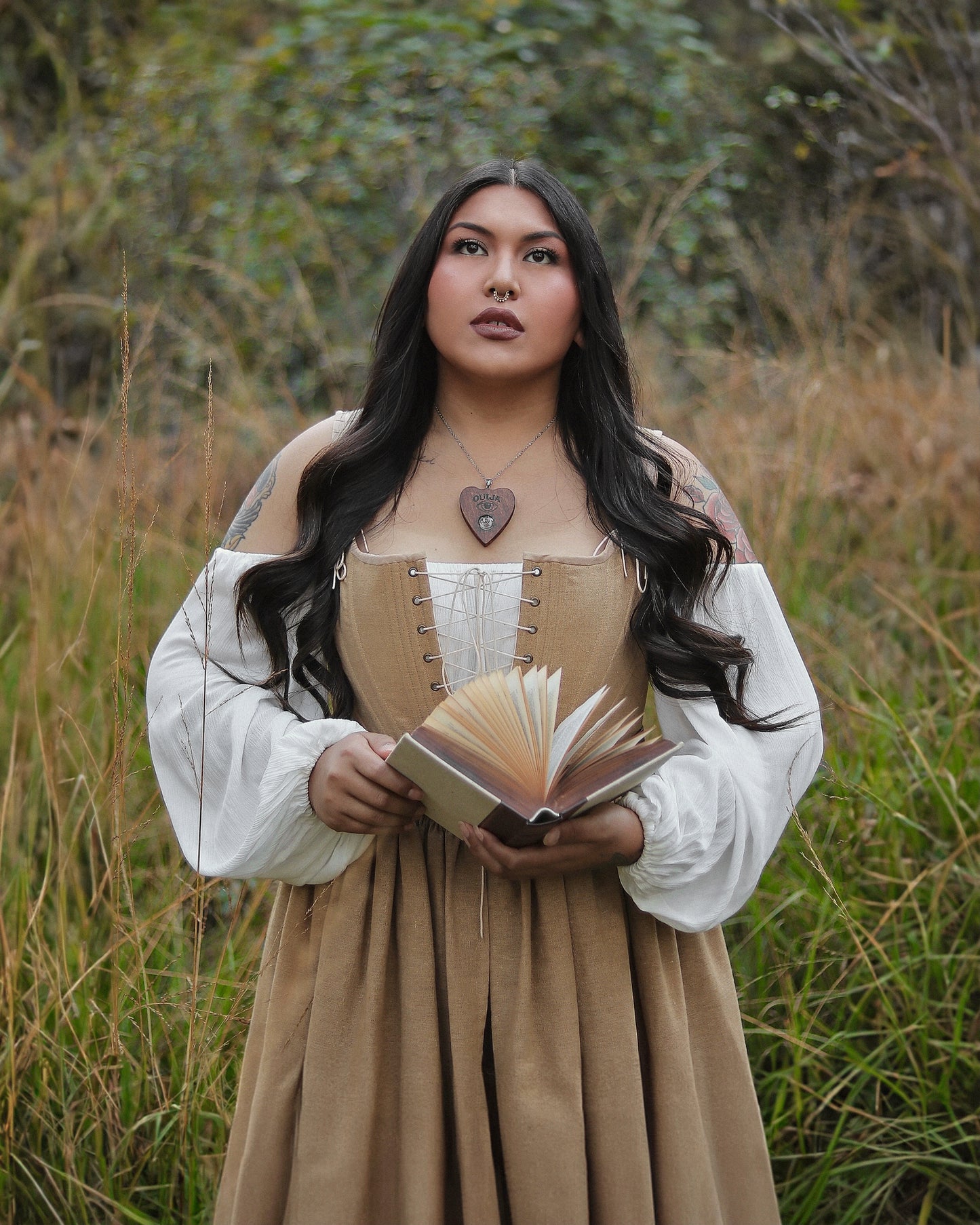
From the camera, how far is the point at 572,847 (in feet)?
4.94

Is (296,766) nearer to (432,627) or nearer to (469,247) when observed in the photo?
(432,627)

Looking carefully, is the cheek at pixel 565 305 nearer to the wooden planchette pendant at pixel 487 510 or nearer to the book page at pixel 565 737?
the wooden planchette pendant at pixel 487 510

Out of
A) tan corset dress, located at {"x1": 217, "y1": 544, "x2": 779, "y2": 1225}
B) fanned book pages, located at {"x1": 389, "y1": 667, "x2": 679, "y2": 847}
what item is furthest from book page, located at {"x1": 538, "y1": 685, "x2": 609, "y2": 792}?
tan corset dress, located at {"x1": 217, "y1": 544, "x2": 779, "y2": 1225}

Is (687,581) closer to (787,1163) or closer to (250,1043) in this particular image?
(250,1043)

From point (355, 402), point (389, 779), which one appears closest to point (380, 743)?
point (389, 779)

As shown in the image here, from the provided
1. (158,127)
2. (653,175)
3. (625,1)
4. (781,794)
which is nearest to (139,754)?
(781,794)

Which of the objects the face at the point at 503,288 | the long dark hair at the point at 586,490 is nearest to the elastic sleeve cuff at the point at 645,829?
the long dark hair at the point at 586,490

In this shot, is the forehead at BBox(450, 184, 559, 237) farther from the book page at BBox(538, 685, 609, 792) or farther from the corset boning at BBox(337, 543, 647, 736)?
the book page at BBox(538, 685, 609, 792)

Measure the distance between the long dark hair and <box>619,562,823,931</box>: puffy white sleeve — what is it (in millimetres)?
31

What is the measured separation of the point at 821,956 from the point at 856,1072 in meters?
0.25

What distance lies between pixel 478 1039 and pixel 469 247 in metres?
1.11

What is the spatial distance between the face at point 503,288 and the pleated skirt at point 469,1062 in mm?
682

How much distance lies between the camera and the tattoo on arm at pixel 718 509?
1792 mm

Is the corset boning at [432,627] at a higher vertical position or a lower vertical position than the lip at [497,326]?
lower
